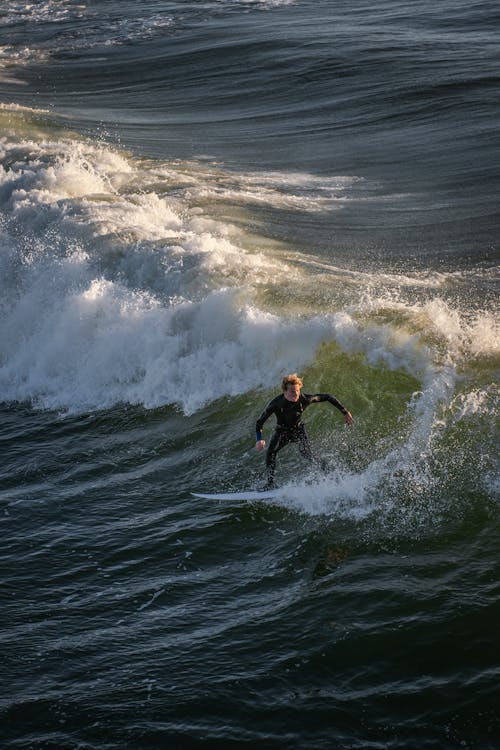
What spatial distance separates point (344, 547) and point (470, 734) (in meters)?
2.92

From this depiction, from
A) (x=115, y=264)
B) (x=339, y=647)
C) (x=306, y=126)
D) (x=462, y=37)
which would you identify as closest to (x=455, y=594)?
(x=339, y=647)

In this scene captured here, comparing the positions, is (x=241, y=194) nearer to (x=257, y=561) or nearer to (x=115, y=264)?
(x=115, y=264)

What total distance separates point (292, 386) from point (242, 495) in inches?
58.5

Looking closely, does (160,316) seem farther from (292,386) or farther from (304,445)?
(292,386)

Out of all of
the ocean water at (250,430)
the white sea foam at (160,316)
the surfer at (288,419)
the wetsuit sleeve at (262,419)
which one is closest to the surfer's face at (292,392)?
the surfer at (288,419)

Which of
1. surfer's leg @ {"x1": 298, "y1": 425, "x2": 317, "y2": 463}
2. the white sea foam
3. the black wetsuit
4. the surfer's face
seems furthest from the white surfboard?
the white sea foam

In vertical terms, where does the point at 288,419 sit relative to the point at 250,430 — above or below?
above

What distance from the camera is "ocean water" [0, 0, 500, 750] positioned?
795cm

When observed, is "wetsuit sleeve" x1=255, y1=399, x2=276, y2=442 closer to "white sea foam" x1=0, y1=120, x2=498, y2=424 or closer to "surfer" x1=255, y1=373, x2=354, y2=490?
"surfer" x1=255, y1=373, x2=354, y2=490

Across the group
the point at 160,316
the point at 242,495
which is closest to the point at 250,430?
the point at 242,495

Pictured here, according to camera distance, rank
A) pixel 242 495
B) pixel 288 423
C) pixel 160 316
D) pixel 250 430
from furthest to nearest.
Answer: pixel 160 316
pixel 250 430
pixel 288 423
pixel 242 495

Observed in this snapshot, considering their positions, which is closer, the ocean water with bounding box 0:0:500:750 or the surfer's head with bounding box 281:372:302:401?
the ocean water with bounding box 0:0:500:750

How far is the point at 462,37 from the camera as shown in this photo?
35.5 meters

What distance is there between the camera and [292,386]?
10734mm
